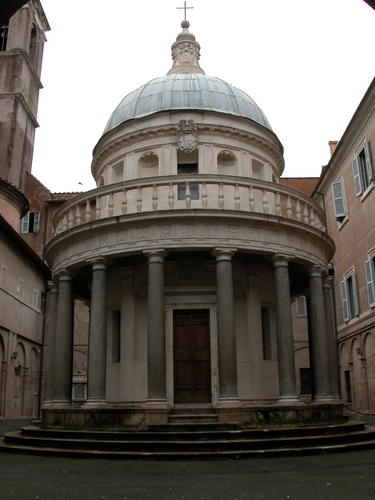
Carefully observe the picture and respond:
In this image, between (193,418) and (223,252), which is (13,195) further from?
(193,418)

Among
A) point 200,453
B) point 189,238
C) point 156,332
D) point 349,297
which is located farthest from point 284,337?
point 349,297

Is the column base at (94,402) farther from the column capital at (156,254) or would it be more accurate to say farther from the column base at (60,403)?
the column capital at (156,254)

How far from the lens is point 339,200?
1098 inches

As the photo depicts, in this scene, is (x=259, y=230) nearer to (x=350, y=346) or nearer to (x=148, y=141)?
(x=148, y=141)

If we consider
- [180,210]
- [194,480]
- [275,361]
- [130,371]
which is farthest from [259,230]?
[194,480]

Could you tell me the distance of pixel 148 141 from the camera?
2089 cm

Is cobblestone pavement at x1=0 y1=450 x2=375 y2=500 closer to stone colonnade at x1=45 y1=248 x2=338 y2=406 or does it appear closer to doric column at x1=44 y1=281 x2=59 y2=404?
stone colonnade at x1=45 y1=248 x2=338 y2=406

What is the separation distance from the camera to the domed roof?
21.7 metres

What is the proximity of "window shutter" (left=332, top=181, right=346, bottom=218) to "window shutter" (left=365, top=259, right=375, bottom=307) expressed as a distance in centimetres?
418

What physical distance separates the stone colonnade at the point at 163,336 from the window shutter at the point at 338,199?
959 cm

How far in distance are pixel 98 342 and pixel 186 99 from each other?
11141 millimetres

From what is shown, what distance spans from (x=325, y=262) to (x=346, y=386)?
11.9 meters

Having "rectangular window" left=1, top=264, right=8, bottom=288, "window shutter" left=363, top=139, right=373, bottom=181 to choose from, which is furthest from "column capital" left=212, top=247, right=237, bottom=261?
"rectangular window" left=1, top=264, right=8, bottom=288

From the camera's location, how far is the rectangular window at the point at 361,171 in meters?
24.2
